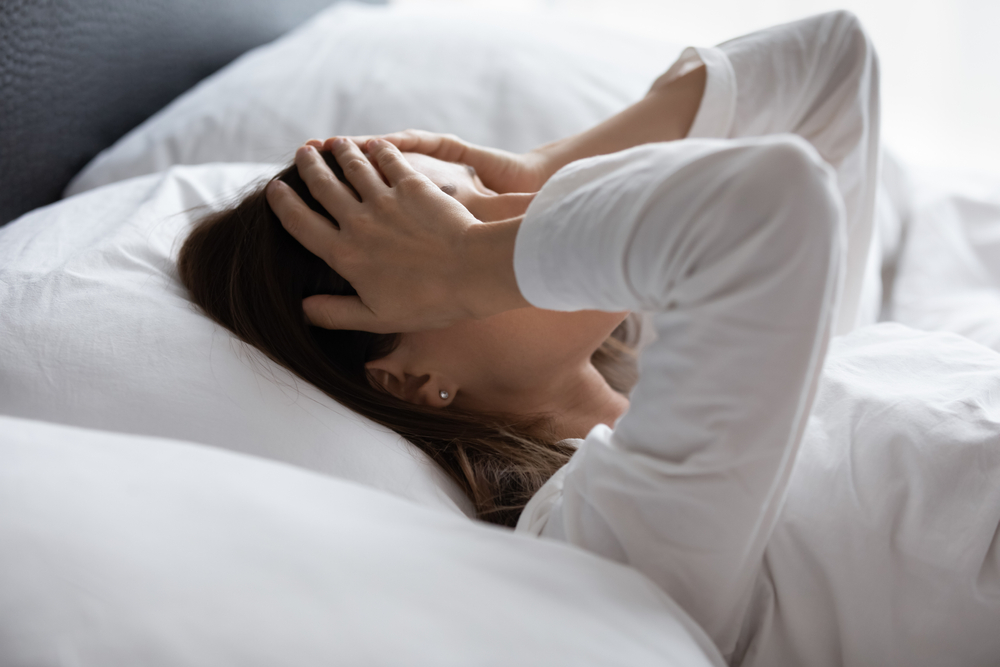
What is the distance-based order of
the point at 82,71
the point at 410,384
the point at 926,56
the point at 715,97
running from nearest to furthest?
the point at 410,384 < the point at 715,97 < the point at 82,71 < the point at 926,56

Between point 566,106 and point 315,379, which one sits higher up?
point 566,106

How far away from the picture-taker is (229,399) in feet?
1.83

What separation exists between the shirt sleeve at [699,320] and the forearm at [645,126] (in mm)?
407

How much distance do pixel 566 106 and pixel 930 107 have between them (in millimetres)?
1546

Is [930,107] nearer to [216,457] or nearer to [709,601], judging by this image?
[709,601]

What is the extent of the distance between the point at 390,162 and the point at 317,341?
187 millimetres

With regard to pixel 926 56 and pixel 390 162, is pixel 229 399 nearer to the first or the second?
pixel 390 162

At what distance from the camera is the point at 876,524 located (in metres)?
0.50

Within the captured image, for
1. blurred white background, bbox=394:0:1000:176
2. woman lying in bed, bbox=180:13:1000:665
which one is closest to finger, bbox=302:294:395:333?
woman lying in bed, bbox=180:13:1000:665

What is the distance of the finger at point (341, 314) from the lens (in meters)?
0.61

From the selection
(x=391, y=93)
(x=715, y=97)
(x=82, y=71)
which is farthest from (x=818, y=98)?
(x=82, y=71)

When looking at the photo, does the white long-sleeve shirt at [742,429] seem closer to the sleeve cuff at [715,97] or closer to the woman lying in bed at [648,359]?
the woman lying in bed at [648,359]

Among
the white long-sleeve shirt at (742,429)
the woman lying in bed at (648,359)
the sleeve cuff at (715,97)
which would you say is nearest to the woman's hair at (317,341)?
the woman lying in bed at (648,359)

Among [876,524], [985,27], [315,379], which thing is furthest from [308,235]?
[985,27]
